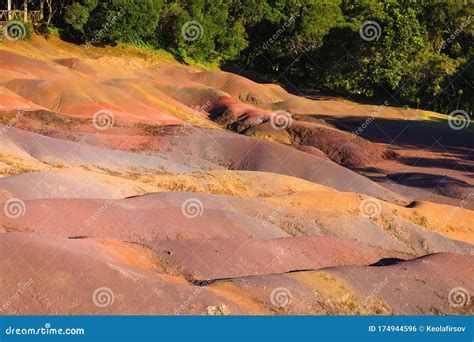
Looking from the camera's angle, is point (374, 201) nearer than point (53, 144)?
Yes

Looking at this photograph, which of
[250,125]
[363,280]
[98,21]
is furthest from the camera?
[98,21]

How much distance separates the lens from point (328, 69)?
6334cm

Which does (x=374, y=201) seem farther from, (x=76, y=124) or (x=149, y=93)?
(x=149, y=93)

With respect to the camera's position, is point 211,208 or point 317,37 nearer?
point 211,208

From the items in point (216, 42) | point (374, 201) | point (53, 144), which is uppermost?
point (374, 201)

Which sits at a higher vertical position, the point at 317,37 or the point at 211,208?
the point at 211,208

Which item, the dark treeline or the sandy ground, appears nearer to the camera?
the sandy ground

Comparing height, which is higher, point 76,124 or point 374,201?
point 374,201

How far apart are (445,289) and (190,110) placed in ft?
98.6

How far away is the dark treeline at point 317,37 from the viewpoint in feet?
186

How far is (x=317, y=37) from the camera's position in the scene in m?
64.8

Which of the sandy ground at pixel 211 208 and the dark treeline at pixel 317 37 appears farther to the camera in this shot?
the dark treeline at pixel 317 37

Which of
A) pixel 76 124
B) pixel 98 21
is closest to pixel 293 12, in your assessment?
pixel 98 21

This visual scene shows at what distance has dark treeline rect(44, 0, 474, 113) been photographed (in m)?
56.7
